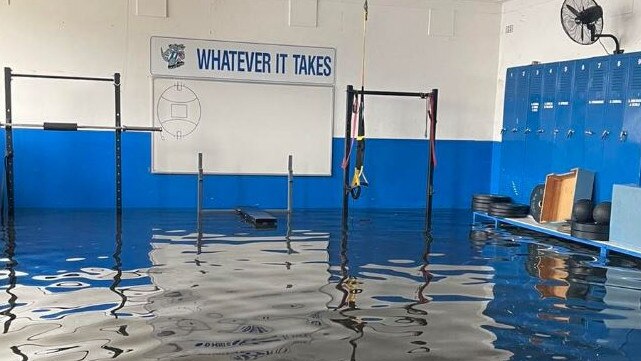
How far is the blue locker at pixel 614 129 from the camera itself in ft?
23.0

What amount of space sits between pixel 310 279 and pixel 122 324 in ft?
5.47

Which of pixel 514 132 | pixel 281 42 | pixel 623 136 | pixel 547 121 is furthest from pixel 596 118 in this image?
pixel 281 42

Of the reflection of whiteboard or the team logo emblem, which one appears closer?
the team logo emblem

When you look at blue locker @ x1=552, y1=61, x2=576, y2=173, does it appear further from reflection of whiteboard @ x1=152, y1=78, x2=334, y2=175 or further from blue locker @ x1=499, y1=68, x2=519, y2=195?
reflection of whiteboard @ x1=152, y1=78, x2=334, y2=175

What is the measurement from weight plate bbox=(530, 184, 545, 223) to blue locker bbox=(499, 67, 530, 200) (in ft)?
2.99

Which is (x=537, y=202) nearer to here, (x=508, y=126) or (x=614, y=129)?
(x=614, y=129)

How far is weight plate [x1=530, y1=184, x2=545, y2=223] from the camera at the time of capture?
309 inches

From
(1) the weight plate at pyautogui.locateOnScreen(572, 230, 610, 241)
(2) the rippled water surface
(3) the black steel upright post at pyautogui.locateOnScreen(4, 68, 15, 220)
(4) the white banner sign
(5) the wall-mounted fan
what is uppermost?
(5) the wall-mounted fan

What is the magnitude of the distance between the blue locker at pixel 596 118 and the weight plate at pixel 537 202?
62 cm

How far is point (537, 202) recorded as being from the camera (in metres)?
7.94

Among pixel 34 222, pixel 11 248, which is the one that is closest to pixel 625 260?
pixel 11 248

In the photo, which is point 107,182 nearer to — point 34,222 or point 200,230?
point 34,222

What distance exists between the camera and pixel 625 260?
20.7 feet

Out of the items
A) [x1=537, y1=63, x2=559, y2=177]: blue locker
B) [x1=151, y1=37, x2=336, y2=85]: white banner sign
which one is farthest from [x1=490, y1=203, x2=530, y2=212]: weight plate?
[x1=151, y1=37, x2=336, y2=85]: white banner sign
